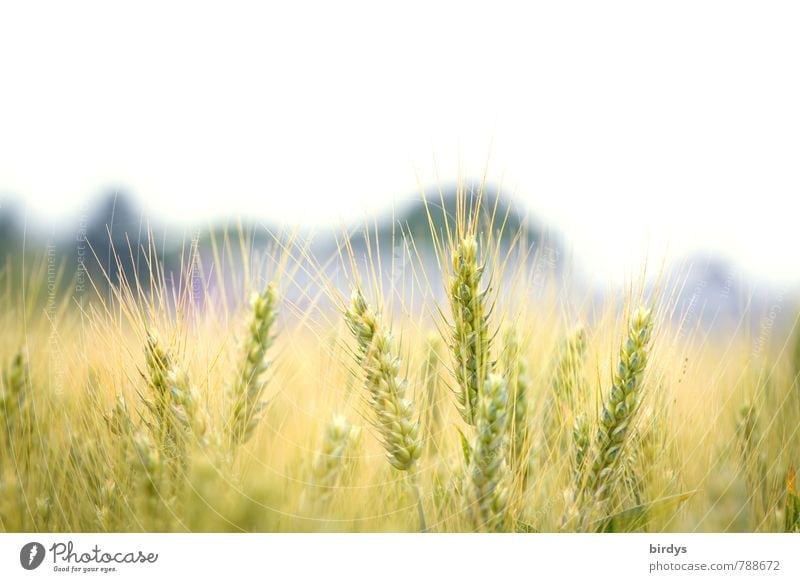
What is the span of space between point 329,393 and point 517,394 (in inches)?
14.3

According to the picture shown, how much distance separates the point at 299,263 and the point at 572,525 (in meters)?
0.73

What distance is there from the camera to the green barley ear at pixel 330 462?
120 cm

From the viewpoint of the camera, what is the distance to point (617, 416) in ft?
4.03

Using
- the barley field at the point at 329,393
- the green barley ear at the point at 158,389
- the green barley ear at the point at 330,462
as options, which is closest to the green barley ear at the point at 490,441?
the barley field at the point at 329,393

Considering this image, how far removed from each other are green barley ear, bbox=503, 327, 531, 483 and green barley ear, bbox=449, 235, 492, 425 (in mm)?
93

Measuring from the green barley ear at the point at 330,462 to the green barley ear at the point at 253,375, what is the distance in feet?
0.43
